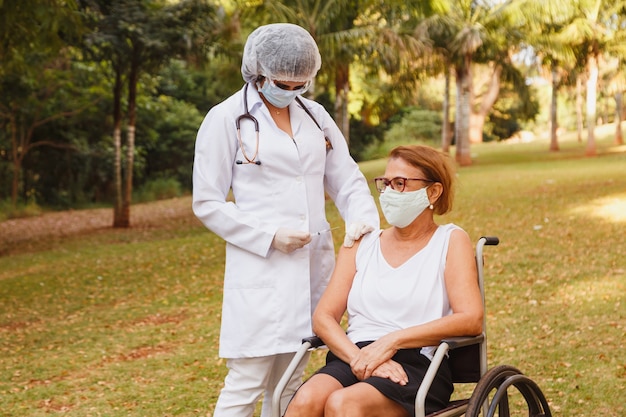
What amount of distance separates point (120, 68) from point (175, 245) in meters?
4.01

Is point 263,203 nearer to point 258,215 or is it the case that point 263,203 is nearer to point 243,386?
point 258,215

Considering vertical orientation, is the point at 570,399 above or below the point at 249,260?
below

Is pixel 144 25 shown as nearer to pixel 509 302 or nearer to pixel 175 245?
pixel 175 245

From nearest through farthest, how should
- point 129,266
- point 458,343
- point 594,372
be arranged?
point 458,343 → point 594,372 → point 129,266

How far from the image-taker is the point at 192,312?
8.51 m

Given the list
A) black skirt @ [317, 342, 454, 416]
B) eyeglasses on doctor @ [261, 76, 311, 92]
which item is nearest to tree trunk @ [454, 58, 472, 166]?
eyeglasses on doctor @ [261, 76, 311, 92]

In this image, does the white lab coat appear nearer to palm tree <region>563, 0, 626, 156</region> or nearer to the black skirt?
the black skirt

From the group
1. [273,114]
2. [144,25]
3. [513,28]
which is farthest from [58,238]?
[513,28]

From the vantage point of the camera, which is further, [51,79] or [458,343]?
[51,79]

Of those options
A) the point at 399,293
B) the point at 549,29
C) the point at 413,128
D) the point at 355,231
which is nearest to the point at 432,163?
the point at 355,231

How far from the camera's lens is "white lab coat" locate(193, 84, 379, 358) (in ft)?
10.3

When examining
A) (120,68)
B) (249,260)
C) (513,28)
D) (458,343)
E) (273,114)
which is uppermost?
(513,28)

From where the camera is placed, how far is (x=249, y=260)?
319 cm

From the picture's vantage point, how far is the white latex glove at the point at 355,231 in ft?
10.7
